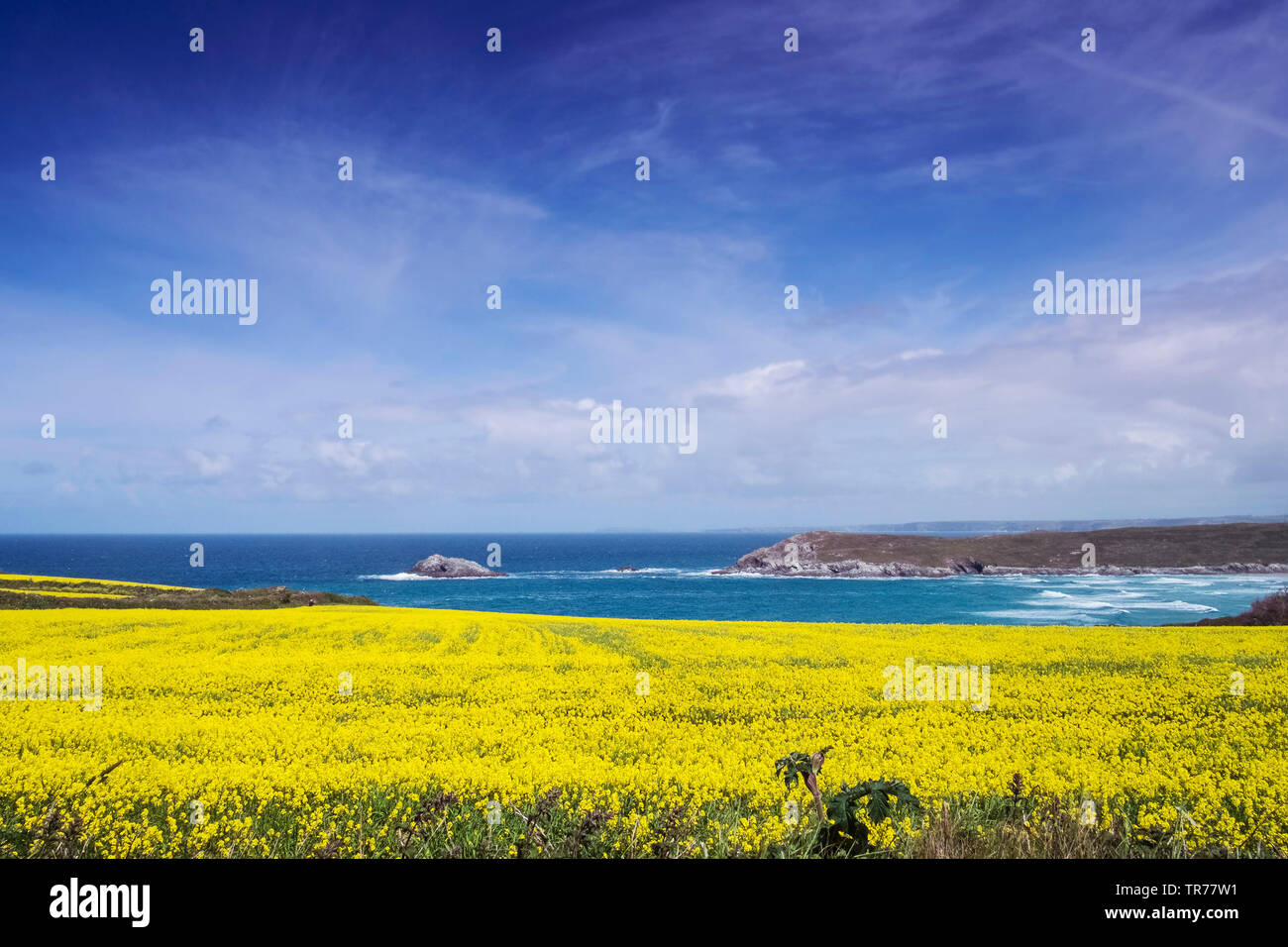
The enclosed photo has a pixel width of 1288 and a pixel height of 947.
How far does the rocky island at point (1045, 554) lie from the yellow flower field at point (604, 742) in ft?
268

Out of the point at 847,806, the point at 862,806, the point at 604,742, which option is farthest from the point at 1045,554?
the point at 847,806

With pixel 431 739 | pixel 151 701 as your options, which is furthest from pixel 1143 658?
pixel 151 701

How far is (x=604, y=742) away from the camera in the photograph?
9.00 metres

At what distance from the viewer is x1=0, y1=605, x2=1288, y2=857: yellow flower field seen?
20.7ft

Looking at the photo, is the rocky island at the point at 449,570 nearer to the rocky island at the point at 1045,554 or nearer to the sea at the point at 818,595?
the sea at the point at 818,595

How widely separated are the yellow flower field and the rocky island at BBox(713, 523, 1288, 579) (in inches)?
3210

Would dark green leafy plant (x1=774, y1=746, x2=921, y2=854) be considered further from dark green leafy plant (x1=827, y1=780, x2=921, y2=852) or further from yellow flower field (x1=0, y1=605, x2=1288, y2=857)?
yellow flower field (x1=0, y1=605, x2=1288, y2=857)

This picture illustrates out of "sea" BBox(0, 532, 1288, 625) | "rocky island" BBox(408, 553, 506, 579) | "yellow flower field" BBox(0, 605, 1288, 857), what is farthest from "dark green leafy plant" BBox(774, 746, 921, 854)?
"rocky island" BBox(408, 553, 506, 579)

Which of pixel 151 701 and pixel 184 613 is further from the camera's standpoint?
pixel 184 613

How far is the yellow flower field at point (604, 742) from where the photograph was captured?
6.31 meters

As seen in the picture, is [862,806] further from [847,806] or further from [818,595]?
[818,595]
